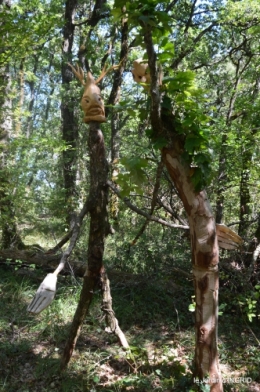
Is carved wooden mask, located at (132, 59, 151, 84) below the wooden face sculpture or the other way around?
the other way around

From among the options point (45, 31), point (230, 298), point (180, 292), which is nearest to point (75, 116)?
point (45, 31)

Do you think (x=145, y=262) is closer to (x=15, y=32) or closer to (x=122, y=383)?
(x=122, y=383)

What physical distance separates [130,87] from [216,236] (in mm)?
9598

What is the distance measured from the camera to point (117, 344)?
12.4 ft

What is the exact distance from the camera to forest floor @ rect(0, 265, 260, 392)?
3113mm

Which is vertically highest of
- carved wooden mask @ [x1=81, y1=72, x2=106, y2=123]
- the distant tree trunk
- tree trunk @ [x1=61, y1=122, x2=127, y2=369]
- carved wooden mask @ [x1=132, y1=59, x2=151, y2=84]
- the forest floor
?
the distant tree trunk

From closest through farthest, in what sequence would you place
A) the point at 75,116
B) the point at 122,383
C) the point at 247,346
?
the point at 122,383 < the point at 247,346 < the point at 75,116

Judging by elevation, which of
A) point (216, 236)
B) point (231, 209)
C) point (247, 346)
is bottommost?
point (247, 346)

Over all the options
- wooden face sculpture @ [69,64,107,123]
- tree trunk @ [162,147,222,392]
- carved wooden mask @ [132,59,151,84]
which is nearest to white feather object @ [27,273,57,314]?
tree trunk @ [162,147,222,392]

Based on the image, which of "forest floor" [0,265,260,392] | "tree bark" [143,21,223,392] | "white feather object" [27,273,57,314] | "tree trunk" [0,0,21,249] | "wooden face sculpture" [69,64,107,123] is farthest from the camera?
"tree trunk" [0,0,21,249]

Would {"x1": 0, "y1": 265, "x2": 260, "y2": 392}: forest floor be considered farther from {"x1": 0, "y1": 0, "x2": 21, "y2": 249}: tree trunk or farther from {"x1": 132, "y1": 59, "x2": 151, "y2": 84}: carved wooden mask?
{"x1": 132, "y1": 59, "x2": 151, "y2": 84}: carved wooden mask

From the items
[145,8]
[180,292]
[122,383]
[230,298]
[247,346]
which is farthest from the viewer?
[180,292]

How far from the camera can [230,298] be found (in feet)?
14.1

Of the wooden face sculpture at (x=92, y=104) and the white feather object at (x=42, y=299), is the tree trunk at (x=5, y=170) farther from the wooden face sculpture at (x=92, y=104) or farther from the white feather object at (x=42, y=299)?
the white feather object at (x=42, y=299)
